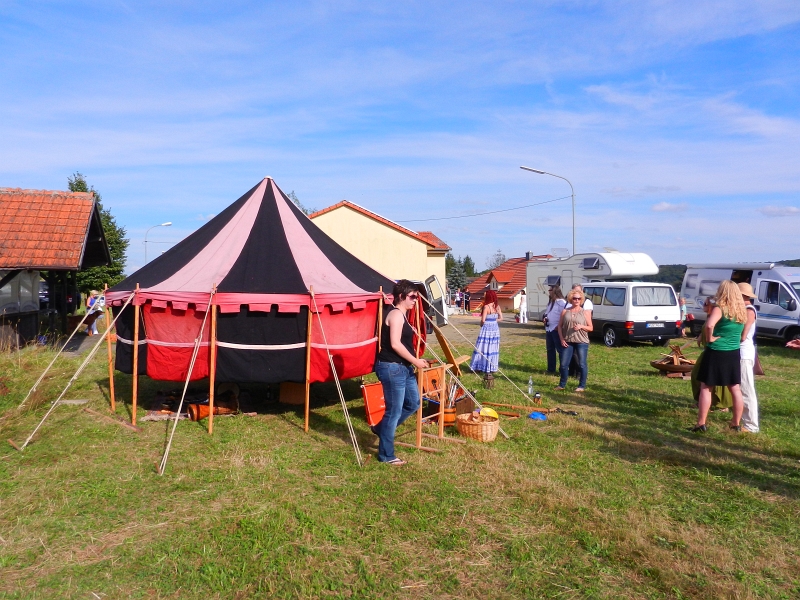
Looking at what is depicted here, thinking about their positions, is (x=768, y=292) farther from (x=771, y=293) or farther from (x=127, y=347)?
(x=127, y=347)

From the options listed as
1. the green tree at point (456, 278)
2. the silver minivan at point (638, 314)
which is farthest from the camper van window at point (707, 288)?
the green tree at point (456, 278)

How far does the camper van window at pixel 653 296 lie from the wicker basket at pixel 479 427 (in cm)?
968

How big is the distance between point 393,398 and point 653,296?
11.6m

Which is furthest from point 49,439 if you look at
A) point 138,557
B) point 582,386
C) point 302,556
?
point 582,386

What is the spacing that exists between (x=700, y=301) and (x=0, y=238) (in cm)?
1735

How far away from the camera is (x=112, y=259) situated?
Answer: 27.8m

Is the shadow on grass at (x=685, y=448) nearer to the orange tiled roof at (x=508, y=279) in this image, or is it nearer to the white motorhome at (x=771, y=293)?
the white motorhome at (x=771, y=293)

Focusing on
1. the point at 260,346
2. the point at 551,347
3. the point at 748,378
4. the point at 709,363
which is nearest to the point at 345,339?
the point at 260,346

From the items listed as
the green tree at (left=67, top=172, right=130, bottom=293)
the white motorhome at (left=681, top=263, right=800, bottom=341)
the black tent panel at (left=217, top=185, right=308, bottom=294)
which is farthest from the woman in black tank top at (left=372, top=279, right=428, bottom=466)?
the green tree at (left=67, top=172, right=130, bottom=293)

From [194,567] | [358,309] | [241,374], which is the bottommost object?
[194,567]

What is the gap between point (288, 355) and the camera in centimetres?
726

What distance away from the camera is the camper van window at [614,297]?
1534 cm

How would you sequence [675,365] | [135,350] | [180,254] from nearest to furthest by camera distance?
Result: [135,350] → [180,254] → [675,365]

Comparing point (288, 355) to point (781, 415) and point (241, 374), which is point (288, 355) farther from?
point (781, 415)
